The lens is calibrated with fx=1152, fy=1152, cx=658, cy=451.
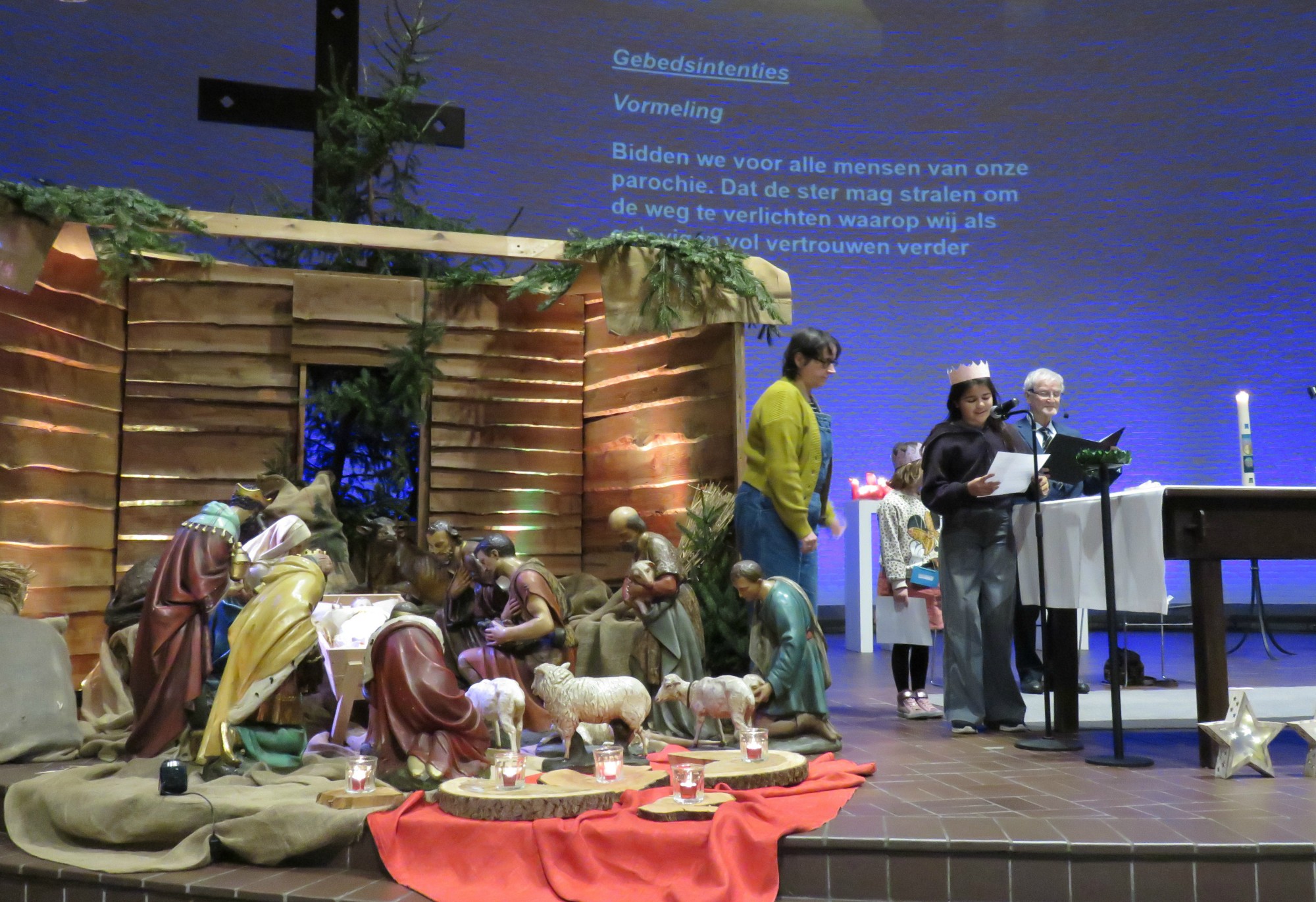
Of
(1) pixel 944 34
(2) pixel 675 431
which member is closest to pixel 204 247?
(2) pixel 675 431

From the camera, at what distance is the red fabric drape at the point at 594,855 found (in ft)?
12.5

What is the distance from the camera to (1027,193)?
11992mm

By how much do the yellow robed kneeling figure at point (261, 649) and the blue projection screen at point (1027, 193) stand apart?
24.1 ft

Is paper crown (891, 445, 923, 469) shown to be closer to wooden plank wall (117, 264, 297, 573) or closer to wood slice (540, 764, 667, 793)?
wood slice (540, 764, 667, 793)

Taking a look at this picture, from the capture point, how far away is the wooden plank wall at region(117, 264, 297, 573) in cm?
777

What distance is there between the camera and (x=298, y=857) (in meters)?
4.14

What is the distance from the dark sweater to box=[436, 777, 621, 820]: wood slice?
2.70 m

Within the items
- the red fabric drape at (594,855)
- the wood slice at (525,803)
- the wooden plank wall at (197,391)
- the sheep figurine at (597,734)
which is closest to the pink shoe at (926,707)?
the sheep figurine at (597,734)

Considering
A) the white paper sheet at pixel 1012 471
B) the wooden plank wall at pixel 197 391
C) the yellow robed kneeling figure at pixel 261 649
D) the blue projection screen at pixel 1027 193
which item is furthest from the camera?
the blue projection screen at pixel 1027 193

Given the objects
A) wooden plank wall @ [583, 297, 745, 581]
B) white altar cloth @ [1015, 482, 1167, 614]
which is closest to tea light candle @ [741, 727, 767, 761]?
white altar cloth @ [1015, 482, 1167, 614]

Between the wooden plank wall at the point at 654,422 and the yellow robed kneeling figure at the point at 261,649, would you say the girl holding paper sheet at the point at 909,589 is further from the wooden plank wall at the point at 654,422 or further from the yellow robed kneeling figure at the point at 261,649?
the yellow robed kneeling figure at the point at 261,649

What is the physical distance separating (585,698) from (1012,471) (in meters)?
2.47

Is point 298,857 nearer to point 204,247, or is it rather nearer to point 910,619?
point 910,619

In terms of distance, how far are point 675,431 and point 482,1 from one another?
607 centimetres
